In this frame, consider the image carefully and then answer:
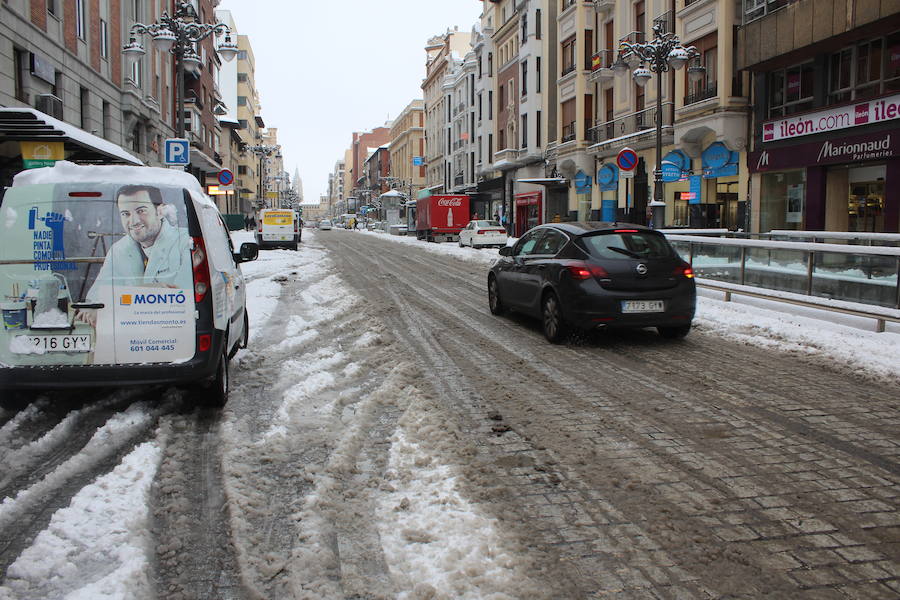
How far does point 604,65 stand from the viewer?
34.2 metres

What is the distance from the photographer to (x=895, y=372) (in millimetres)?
6984

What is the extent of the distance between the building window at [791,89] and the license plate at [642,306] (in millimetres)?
17208

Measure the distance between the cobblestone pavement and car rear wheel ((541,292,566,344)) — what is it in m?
0.35

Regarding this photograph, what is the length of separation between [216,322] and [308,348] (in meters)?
2.87

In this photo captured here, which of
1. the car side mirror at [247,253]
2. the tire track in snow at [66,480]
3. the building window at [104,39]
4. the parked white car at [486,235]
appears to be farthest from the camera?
the parked white car at [486,235]

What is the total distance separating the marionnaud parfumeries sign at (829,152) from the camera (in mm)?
18781

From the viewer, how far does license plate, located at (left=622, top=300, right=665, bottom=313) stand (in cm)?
840

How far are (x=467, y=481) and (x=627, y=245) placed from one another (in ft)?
17.8

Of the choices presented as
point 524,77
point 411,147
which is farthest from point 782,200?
point 411,147

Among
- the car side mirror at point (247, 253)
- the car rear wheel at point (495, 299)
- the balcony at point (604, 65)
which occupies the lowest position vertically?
the car rear wheel at point (495, 299)

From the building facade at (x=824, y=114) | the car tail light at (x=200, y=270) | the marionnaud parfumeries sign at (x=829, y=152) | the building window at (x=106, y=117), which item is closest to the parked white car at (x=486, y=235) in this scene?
the building facade at (x=824, y=114)

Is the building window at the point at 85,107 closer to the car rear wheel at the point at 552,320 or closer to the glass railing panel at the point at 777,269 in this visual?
the car rear wheel at the point at 552,320

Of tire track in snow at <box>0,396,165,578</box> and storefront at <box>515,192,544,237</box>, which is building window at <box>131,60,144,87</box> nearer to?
storefront at <box>515,192,544,237</box>

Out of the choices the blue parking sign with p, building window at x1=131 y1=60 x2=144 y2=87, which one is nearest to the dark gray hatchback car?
the blue parking sign with p
